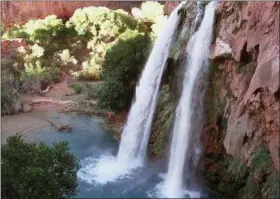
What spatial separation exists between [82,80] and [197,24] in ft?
19.2

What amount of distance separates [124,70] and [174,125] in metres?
3.05

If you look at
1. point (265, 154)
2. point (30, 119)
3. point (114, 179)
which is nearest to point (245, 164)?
point (265, 154)

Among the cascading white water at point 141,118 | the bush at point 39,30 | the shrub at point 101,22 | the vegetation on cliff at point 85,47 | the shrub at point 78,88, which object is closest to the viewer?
the cascading white water at point 141,118

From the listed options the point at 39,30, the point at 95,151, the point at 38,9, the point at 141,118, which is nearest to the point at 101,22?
the point at 39,30

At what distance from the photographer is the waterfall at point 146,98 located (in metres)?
8.05

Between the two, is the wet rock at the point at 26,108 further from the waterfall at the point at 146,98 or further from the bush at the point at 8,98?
the waterfall at the point at 146,98

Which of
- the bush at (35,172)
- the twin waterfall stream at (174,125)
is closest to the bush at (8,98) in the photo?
the twin waterfall stream at (174,125)

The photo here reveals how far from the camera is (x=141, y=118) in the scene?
858 cm

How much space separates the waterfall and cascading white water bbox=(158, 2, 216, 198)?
42.8 inches

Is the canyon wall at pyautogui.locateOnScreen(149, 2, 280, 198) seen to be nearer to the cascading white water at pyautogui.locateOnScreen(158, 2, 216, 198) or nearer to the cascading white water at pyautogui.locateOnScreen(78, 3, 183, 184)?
the cascading white water at pyautogui.locateOnScreen(158, 2, 216, 198)

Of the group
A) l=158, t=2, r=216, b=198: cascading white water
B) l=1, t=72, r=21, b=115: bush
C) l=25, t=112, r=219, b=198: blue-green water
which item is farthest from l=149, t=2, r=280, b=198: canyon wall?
l=1, t=72, r=21, b=115: bush

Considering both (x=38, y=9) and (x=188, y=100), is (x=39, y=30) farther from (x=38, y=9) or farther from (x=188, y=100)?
(x=188, y=100)

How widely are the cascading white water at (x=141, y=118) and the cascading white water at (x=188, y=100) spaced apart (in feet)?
2.64

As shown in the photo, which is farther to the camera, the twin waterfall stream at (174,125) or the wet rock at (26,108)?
the wet rock at (26,108)
